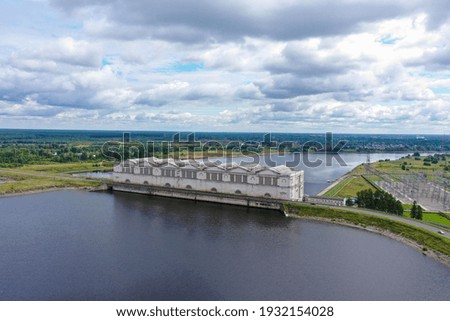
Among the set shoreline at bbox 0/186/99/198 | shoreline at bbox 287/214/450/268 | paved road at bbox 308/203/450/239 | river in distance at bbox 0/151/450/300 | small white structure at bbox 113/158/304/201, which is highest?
small white structure at bbox 113/158/304/201

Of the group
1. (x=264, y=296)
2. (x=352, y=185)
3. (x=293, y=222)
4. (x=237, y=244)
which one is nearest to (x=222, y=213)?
(x=293, y=222)

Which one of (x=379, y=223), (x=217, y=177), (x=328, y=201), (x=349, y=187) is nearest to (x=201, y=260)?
(x=379, y=223)

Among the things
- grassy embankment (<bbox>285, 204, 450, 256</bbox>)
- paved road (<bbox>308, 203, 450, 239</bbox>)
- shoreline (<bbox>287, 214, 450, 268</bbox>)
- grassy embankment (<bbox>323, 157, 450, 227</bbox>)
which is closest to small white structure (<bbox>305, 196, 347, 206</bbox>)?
paved road (<bbox>308, 203, 450, 239</bbox>)

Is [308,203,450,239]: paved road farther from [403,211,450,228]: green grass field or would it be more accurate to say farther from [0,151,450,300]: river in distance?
[403,211,450,228]: green grass field

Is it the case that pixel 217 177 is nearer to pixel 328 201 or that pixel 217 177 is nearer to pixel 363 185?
pixel 328 201

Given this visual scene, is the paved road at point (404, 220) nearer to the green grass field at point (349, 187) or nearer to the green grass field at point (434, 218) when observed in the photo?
the green grass field at point (434, 218)

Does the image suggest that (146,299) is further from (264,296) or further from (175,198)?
(175,198)
